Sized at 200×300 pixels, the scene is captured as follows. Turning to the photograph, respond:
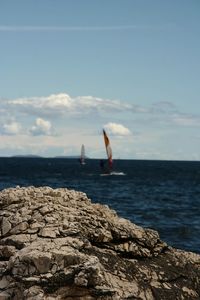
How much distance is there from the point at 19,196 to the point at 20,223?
132 cm

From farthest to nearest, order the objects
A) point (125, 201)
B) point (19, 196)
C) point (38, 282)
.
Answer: point (125, 201) < point (19, 196) < point (38, 282)

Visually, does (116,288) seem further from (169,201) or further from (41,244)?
(169,201)

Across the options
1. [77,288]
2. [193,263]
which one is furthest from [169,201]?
[77,288]

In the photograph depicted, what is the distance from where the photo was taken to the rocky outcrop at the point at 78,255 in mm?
12250

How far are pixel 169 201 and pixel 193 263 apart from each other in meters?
43.4

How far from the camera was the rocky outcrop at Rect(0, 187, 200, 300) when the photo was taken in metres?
12.2

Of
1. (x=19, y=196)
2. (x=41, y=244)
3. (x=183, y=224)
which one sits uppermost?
(x=19, y=196)

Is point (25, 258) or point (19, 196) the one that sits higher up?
point (19, 196)

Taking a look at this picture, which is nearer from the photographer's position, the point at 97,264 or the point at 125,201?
the point at 97,264

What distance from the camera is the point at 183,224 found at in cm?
3816

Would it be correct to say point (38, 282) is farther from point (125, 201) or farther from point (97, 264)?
point (125, 201)

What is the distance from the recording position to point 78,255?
12547 millimetres

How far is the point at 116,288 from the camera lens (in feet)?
41.8

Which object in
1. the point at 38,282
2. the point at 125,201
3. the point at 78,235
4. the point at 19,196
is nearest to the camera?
the point at 38,282
